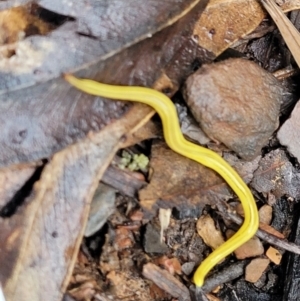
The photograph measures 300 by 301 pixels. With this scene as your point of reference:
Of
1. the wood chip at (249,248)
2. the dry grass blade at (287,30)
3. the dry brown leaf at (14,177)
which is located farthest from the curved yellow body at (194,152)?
the dry grass blade at (287,30)

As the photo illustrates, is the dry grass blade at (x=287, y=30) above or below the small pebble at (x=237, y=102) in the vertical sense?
above

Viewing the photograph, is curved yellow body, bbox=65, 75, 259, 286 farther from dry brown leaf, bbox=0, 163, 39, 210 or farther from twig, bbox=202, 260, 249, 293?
dry brown leaf, bbox=0, 163, 39, 210

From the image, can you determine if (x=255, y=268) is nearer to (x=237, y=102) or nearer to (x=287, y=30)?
(x=237, y=102)

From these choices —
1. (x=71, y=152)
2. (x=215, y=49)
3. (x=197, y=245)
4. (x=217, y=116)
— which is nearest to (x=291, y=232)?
(x=197, y=245)

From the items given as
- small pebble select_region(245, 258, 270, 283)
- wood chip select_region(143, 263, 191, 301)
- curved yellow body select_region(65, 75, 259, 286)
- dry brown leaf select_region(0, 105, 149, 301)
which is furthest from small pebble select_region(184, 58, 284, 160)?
wood chip select_region(143, 263, 191, 301)

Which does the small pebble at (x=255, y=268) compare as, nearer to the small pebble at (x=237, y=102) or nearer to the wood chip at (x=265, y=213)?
the wood chip at (x=265, y=213)
